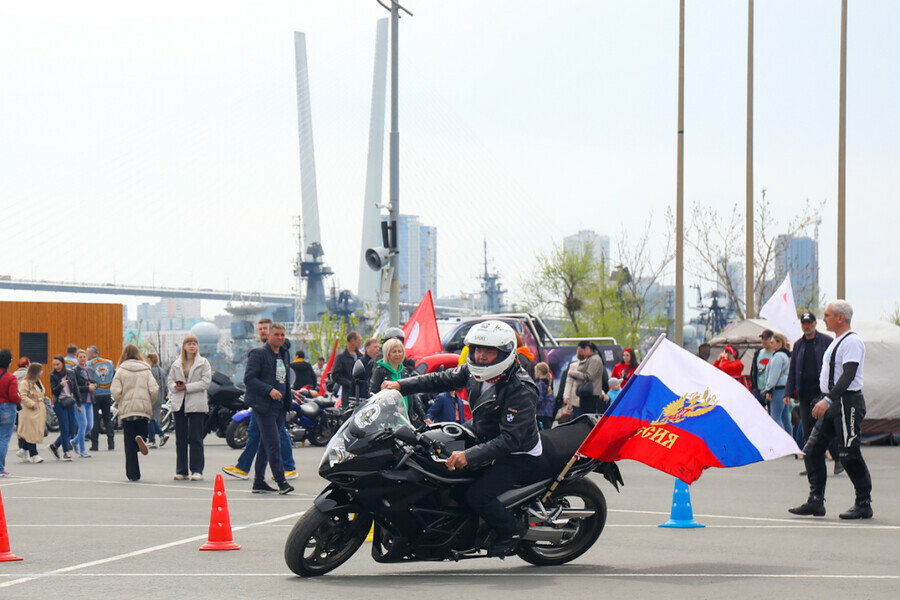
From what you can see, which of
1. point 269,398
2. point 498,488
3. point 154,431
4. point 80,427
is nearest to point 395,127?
point 154,431

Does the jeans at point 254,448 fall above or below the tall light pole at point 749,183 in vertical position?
below

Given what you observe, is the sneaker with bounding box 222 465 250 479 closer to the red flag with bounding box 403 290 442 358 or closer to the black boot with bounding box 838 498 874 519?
Result: the red flag with bounding box 403 290 442 358

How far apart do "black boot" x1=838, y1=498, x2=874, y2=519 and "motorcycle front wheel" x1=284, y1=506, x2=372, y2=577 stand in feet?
16.2

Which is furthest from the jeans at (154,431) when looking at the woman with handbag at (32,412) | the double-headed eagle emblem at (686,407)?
the double-headed eagle emblem at (686,407)

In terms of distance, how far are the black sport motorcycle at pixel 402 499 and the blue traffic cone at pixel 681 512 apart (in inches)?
93.8

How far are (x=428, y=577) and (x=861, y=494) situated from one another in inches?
187

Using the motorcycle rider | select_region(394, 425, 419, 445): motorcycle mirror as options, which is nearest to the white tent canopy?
the motorcycle rider

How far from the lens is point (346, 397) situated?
1994 centimetres

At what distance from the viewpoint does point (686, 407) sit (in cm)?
812

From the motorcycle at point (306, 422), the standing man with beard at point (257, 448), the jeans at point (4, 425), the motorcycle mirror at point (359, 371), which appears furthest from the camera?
the motorcycle at point (306, 422)

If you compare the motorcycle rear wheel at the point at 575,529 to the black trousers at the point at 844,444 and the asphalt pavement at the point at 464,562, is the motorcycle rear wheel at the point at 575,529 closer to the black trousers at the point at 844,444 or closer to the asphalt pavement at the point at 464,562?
the asphalt pavement at the point at 464,562

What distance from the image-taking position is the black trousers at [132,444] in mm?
14773

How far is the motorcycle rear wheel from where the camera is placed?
7.86m

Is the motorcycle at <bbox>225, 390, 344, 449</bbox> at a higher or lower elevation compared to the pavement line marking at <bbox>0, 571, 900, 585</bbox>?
lower
